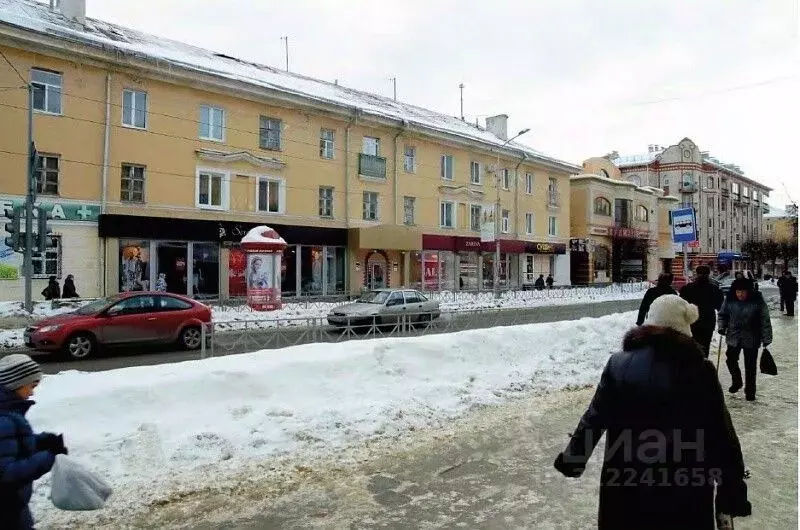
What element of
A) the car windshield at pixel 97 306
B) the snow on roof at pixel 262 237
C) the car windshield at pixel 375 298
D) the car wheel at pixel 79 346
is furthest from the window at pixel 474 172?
the car wheel at pixel 79 346

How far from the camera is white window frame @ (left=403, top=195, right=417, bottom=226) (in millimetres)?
31828

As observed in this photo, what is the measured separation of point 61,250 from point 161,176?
4550mm

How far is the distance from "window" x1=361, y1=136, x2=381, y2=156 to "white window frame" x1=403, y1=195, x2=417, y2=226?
9.70 ft

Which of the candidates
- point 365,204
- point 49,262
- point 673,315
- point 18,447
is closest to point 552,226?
point 365,204

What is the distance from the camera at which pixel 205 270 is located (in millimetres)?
24609

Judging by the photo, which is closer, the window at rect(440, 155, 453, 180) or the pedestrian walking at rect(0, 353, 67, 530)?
the pedestrian walking at rect(0, 353, 67, 530)

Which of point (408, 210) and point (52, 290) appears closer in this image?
point (52, 290)

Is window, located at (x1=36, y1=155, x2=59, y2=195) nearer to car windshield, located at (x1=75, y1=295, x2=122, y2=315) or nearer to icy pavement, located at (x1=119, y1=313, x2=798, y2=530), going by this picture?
car windshield, located at (x1=75, y1=295, x2=122, y2=315)

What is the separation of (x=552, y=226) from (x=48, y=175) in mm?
30684

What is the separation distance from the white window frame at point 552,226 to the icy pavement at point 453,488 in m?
34.3

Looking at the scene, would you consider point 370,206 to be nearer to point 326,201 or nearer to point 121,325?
point 326,201

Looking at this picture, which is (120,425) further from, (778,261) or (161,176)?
(778,261)

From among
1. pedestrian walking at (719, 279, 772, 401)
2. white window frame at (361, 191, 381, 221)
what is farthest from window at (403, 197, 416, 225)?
pedestrian walking at (719, 279, 772, 401)

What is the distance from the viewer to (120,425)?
228 inches
